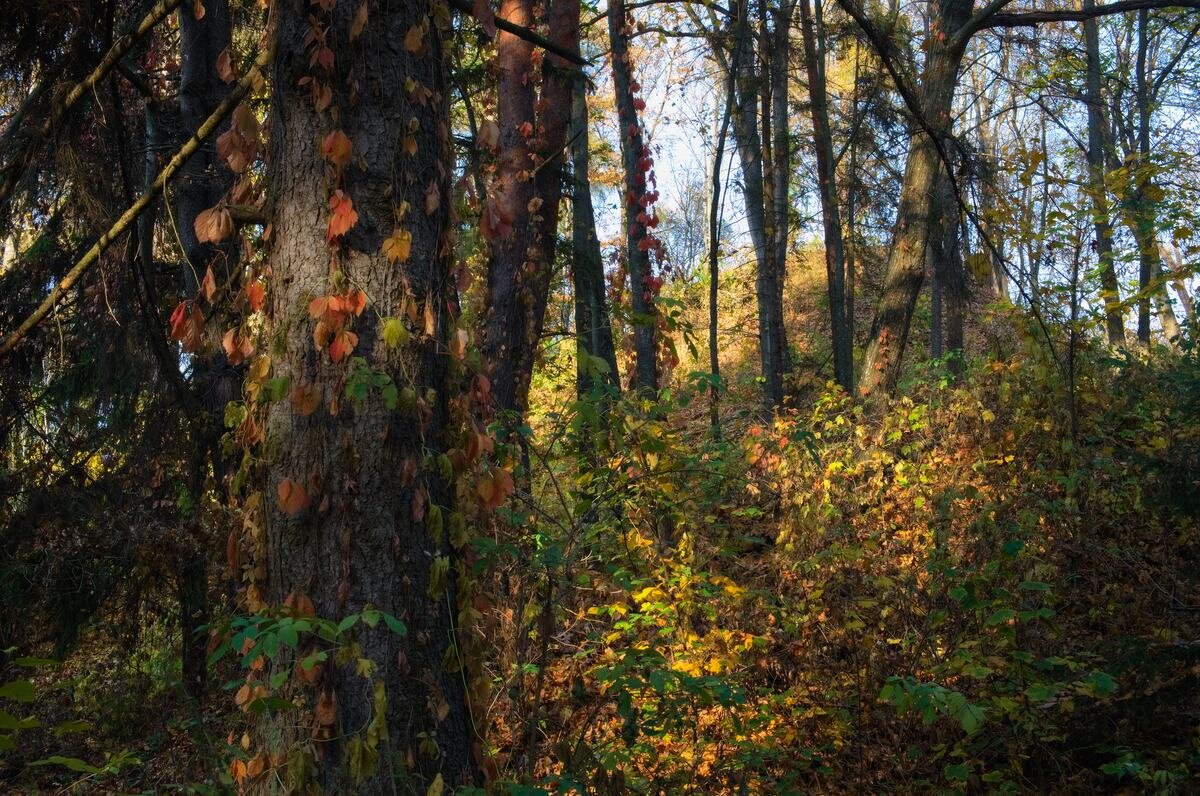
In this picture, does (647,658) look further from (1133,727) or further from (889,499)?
(889,499)

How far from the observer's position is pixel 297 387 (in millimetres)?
2586

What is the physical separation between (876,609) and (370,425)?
170 inches

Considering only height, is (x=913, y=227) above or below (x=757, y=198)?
below

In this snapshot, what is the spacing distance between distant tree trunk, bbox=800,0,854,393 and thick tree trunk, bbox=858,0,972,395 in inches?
86.0

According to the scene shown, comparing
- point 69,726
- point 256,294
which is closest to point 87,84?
point 256,294

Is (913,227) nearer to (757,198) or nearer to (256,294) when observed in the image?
(757,198)

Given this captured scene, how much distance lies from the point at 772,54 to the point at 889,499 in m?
6.70

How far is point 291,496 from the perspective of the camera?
2.54m

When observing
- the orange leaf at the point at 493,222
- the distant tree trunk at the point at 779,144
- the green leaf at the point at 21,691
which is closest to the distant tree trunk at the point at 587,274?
the distant tree trunk at the point at 779,144

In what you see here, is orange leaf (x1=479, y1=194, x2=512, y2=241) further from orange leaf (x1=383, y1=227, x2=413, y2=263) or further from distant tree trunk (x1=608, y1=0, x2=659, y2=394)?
distant tree trunk (x1=608, y1=0, x2=659, y2=394)

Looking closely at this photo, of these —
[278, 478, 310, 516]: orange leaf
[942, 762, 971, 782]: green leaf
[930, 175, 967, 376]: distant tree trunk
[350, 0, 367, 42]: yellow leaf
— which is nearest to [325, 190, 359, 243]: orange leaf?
[350, 0, 367, 42]: yellow leaf

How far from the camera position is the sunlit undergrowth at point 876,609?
4121 millimetres

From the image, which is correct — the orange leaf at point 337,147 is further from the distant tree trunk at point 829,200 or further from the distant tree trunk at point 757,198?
the distant tree trunk at point 829,200

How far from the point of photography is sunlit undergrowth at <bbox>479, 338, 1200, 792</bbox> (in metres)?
4.12
